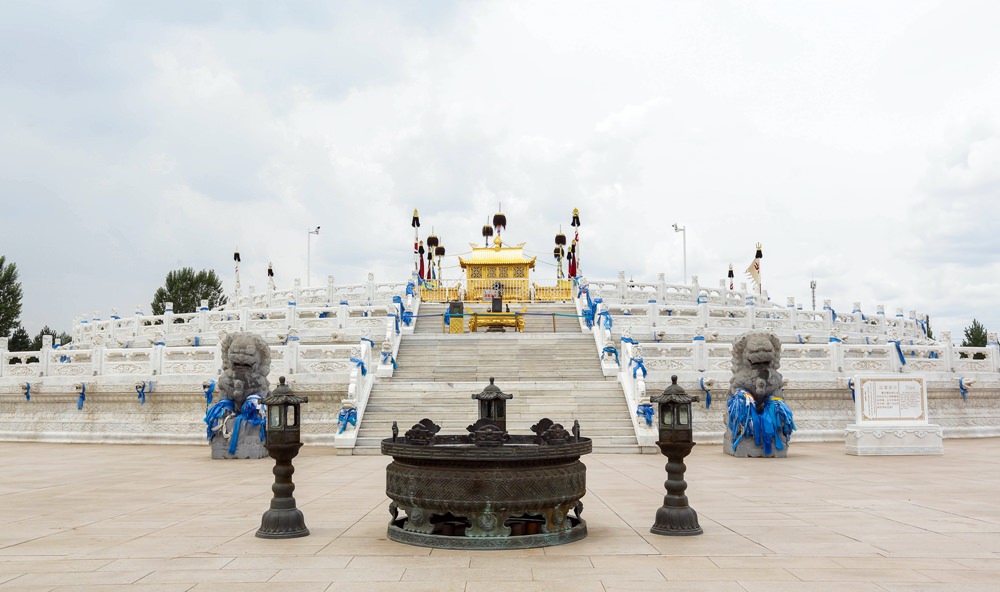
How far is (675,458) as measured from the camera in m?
7.69

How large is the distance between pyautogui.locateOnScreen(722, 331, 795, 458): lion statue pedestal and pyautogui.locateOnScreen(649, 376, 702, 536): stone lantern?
8231mm

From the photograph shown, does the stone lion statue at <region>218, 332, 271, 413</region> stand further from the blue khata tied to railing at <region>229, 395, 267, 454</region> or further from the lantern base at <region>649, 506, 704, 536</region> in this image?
the lantern base at <region>649, 506, 704, 536</region>

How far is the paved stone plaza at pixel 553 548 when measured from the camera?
19.3 feet

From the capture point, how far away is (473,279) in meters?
42.0

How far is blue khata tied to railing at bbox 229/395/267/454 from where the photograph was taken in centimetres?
1577

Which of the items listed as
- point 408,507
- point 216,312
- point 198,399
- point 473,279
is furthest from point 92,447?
point 473,279

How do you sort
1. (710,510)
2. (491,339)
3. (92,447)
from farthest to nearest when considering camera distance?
(491,339)
(92,447)
(710,510)

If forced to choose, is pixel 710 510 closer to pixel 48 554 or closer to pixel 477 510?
pixel 477 510

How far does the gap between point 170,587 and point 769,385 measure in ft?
41.4

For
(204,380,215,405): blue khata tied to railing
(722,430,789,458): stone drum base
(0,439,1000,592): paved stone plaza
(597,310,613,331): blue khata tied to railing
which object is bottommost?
(722,430,789,458): stone drum base

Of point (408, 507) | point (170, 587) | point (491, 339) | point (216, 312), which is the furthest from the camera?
point (216, 312)

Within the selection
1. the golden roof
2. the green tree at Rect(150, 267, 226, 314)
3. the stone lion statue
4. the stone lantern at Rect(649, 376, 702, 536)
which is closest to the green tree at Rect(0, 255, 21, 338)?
the green tree at Rect(150, 267, 226, 314)

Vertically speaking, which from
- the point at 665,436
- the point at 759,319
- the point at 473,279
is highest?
the point at 473,279

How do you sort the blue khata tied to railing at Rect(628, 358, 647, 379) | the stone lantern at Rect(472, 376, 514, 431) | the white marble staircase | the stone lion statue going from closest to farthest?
the stone lantern at Rect(472, 376, 514, 431), the stone lion statue, the white marble staircase, the blue khata tied to railing at Rect(628, 358, 647, 379)
